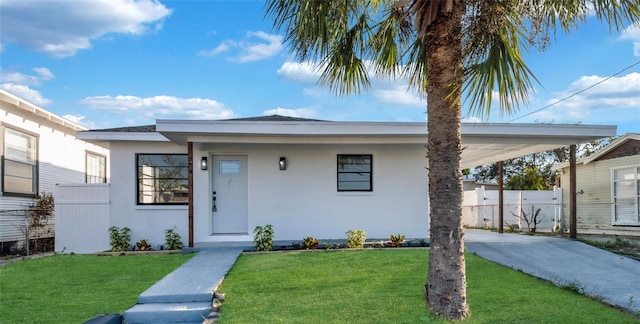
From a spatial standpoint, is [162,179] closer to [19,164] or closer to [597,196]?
[19,164]

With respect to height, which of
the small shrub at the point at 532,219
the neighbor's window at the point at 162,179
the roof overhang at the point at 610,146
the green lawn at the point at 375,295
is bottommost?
the small shrub at the point at 532,219

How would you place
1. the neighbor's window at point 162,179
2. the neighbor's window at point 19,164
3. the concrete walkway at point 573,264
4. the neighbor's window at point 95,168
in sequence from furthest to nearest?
the neighbor's window at point 95,168 → the neighbor's window at point 19,164 → the neighbor's window at point 162,179 → the concrete walkway at point 573,264

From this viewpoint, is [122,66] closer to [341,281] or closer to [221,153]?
[221,153]

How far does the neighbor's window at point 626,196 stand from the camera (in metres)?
13.3

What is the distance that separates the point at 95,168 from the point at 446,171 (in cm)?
1526

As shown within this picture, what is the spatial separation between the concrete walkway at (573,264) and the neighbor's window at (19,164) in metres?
11.5

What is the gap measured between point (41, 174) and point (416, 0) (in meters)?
12.4

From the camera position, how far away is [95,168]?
16.4m

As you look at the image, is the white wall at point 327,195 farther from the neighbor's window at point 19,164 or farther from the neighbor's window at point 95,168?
the neighbor's window at point 95,168

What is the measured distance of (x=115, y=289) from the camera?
6.37m

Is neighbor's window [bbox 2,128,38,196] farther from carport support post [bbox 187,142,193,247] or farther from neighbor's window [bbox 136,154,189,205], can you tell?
carport support post [bbox 187,142,193,247]

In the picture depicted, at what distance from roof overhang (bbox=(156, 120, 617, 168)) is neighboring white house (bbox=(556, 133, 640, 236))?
466cm

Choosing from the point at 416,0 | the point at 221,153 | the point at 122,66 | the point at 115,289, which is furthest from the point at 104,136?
the point at 416,0

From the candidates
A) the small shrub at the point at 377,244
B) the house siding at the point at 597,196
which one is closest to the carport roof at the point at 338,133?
the small shrub at the point at 377,244
